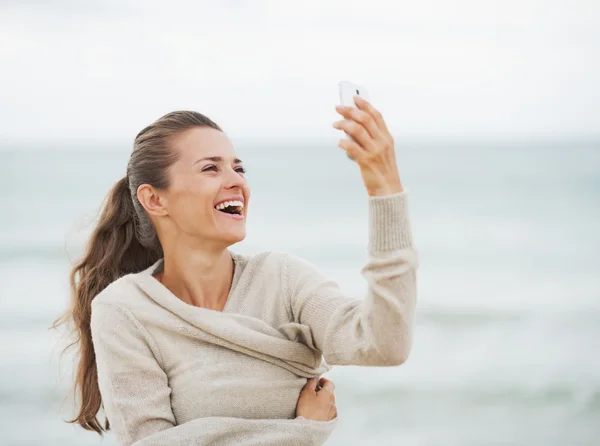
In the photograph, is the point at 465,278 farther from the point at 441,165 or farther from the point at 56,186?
the point at 441,165

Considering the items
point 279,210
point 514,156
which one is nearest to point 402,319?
point 279,210

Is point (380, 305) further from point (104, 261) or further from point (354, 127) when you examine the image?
point (104, 261)

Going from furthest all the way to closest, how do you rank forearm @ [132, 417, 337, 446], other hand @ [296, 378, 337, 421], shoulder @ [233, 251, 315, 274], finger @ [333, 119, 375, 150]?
shoulder @ [233, 251, 315, 274] < other hand @ [296, 378, 337, 421] < forearm @ [132, 417, 337, 446] < finger @ [333, 119, 375, 150]

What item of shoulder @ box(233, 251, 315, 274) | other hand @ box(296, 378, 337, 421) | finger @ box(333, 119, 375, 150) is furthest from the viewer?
shoulder @ box(233, 251, 315, 274)

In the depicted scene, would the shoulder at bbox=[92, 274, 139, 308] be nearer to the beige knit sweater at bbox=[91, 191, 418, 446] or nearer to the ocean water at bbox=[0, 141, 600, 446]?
the beige knit sweater at bbox=[91, 191, 418, 446]

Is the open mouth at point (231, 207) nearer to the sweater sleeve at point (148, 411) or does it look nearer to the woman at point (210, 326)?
the woman at point (210, 326)

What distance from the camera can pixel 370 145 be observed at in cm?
195

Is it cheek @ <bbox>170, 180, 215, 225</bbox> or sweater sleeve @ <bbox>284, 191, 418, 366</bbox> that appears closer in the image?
sweater sleeve @ <bbox>284, 191, 418, 366</bbox>

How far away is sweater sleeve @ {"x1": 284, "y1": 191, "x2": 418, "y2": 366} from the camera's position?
1991 millimetres

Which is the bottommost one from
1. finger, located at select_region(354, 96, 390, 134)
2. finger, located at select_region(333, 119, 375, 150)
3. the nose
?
the nose

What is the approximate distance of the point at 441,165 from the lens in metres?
29.2

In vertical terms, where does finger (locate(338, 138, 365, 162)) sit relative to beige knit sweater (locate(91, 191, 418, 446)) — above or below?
above

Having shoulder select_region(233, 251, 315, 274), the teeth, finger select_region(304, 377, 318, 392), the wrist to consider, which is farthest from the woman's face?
the wrist

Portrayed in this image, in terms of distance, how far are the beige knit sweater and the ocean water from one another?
0.71 metres
